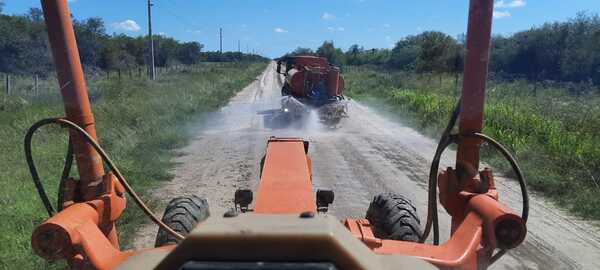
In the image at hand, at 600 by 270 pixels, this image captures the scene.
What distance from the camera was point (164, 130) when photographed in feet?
47.9

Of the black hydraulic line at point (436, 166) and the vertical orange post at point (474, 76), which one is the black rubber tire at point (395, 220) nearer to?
the black hydraulic line at point (436, 166)

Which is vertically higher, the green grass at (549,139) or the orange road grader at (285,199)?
the orange road grader at (285,199)

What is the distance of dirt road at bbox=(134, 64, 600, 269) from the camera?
6027 mm

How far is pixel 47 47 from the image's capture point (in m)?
36.0

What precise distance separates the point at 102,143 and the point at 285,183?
9.20 metres

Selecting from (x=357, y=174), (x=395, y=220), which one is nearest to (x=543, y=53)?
(x=357, y=174)

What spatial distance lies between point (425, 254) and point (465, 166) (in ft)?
2.25

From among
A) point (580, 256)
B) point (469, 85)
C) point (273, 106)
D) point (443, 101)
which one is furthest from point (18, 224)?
point (273, 106)

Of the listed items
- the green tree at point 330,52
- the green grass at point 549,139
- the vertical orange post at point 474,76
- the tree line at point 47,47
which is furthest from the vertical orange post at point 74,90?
the green tree at point 330,52

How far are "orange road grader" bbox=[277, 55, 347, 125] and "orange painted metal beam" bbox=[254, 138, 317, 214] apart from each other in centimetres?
1352

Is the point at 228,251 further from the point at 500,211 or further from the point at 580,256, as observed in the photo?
the point at 580,256

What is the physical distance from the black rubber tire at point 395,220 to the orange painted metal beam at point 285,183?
0.77 metres

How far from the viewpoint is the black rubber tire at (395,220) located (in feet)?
12.5

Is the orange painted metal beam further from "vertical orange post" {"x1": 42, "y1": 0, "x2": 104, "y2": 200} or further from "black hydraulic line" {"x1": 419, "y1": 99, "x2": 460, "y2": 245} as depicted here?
"vertical orange post" {"x1": 42, "y1": 0, "x2": 104, "y2": 200}
